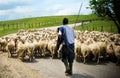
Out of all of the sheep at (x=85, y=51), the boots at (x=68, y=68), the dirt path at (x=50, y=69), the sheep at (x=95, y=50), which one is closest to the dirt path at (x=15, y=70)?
the dirt path at (x=50, y=69)

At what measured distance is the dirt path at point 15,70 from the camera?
14.2 meters

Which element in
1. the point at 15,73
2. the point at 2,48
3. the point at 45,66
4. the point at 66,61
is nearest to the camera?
the point at 66,61

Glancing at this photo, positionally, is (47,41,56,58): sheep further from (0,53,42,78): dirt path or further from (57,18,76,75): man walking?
(57,18,76,75): man walking

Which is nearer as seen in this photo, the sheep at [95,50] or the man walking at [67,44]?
the man walking at [67,44]

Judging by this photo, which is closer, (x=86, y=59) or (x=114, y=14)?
(x=86, y=59)

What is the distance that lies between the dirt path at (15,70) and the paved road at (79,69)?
362 mm

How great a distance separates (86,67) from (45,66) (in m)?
2.00

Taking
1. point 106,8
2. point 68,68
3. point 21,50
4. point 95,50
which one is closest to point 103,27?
point 106,8

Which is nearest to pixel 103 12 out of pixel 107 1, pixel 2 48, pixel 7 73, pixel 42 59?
pixel 107 1

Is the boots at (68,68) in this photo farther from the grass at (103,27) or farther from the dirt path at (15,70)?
the grass at (103,27)

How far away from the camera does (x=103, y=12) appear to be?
44.4 m

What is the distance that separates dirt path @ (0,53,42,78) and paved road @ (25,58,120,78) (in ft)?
1.19

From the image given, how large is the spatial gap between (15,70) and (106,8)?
30.5m

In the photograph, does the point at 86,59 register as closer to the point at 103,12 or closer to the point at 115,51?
the point at 115,51
